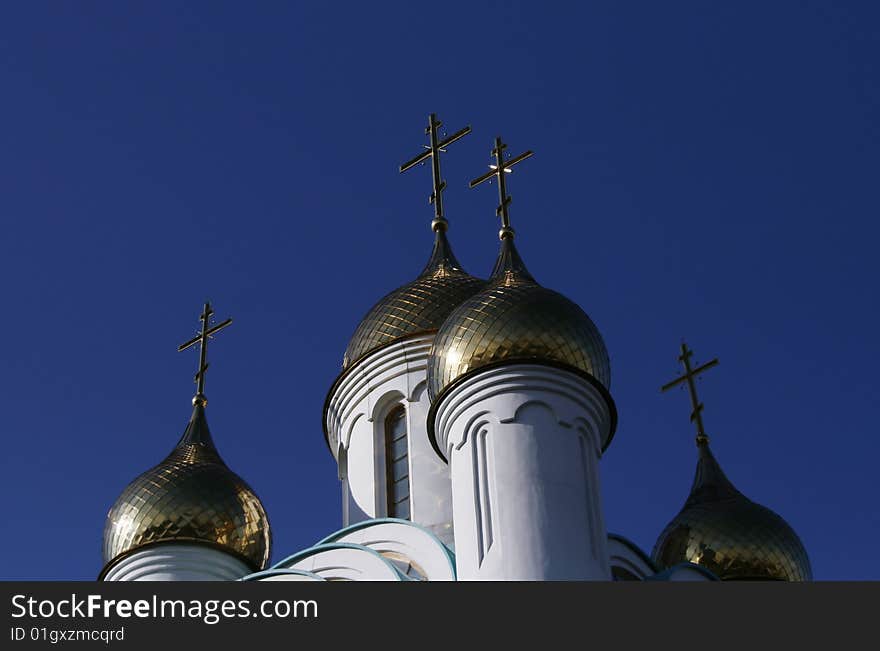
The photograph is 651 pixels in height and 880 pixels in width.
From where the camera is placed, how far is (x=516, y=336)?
1315 centimetres

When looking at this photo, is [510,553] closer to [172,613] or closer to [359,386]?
[172,613]

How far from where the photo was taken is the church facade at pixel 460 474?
12398 mm

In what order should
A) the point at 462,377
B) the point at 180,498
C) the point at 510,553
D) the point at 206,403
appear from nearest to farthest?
the point at 510,553 → the point at 462,377 → the point at 180,498 → the point at 206,403

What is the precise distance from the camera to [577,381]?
13156 millimetres

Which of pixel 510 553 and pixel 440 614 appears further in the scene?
pixel 510 553

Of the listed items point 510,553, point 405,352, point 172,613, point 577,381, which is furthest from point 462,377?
point 172,613

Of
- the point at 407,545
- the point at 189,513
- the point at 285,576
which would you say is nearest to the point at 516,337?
the point at 407,545

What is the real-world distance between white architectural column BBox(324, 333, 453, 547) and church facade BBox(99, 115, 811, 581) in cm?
1

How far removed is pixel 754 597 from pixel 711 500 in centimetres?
611

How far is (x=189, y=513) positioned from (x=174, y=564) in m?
0.48

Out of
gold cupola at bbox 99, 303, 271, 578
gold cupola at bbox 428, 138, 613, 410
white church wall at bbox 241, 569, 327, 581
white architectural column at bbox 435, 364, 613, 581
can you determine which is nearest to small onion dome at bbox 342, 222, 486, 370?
gold cupola at bbox 99, 303, 271, 578

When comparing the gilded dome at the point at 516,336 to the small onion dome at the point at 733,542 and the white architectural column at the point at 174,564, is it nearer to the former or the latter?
the white architectural column at the point at 174,564

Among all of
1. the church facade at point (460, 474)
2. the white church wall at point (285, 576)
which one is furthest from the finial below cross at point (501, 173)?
the white church wall at point (285, 576)

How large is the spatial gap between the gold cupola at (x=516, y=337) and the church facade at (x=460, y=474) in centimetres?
2
